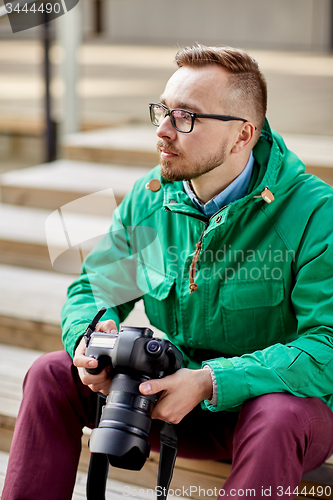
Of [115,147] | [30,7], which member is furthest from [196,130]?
[115,147]

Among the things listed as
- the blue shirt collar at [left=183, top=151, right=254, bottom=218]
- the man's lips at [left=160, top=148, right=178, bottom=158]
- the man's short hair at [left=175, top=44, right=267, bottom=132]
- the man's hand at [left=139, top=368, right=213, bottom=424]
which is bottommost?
the man's hand at [left=139, top=368, right=213, bottom=424]

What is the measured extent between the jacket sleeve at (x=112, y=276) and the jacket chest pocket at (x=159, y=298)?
4 centimetres

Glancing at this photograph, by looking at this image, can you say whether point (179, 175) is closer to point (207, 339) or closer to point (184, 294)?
point (184, 294)

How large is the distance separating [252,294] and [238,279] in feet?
0.15

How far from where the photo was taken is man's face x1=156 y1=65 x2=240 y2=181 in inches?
54.7

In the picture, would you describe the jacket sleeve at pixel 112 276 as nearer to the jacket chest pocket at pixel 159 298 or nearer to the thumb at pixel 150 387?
the jacket chest pocket at pixel 159 298

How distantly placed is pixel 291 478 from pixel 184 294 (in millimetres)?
493

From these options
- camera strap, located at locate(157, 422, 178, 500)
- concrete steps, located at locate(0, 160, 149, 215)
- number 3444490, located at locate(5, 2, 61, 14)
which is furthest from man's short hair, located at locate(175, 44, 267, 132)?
concrete steps, located at locate(0, 160, 149, 215)

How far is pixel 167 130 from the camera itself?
55.2 inches

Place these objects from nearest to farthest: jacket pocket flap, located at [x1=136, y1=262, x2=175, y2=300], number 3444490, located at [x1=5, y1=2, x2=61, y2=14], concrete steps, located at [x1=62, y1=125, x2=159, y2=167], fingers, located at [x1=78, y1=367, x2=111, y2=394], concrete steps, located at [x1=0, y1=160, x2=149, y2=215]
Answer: fingers, located at [x1=78, y1=367, x2=111, y2=394] < jacket pocket flap, located at [x1=136, y1=262, x2=175, y2=300] < number 3444490, located at [x1=5, y1=2, x2=61, y2=14] < concrete steps, located at [x1=0, y1=160, x2=149, y2=215] < concrete steps, located at [x1=62, y1=125, x2=159, y2=167]

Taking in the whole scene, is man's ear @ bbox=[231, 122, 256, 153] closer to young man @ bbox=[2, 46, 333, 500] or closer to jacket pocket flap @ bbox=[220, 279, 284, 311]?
young man @ bbox=[2, 46, 333, 500]

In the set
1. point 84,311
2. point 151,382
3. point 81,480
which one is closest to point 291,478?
point 151,382

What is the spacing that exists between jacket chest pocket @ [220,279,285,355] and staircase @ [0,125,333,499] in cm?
37

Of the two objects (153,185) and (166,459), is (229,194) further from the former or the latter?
(166,459)
